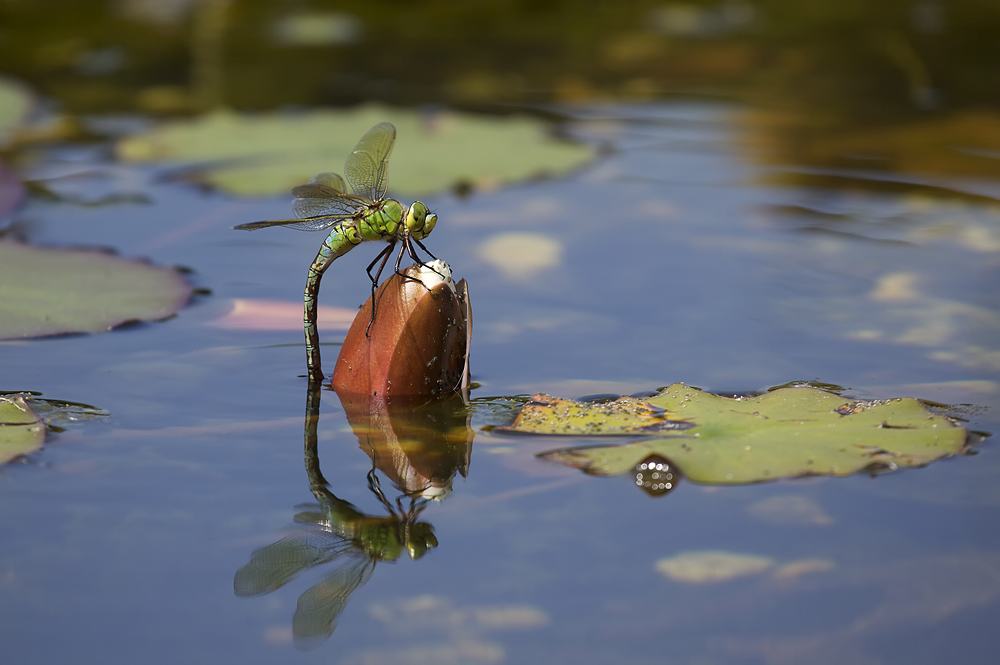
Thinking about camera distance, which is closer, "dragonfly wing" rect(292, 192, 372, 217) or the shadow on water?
the shadow on water

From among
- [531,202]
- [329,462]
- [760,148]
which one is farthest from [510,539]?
[760,148]

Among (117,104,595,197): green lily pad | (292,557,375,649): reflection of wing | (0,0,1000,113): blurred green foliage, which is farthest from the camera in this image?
(0,0,1000,113): blurred green foliage

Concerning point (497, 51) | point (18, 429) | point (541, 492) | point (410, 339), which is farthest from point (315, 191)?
point (497, 51)

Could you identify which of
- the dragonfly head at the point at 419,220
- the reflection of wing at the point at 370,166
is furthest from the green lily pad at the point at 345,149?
the dragonfly head at the point at 419,220

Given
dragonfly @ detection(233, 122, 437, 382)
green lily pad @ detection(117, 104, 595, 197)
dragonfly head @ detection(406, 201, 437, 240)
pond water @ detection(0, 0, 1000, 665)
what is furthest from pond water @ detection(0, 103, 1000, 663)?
green lily pad @ detection(117, 104, 595, 197)

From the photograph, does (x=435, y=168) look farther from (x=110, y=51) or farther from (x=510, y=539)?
(x=110, y=51)

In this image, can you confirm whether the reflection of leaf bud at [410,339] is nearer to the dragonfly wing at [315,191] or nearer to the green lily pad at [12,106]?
the dragonfly wing at [315,191]

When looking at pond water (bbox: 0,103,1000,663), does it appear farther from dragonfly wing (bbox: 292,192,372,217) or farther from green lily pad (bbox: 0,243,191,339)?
dragonfly wing (bbox: 292,192,372,217)

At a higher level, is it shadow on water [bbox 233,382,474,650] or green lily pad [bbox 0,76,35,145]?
green lily pad [bbox 0,76,35,145]

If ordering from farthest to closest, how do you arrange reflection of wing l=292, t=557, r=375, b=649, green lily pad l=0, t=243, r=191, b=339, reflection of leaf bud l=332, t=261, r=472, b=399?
green lily pad l=0, t=243, r=191, b=339 → reflection of leaf bud l=332, t=261, r=472, b=399 → reflection of wing l=292, t=557, r=375, b=649
